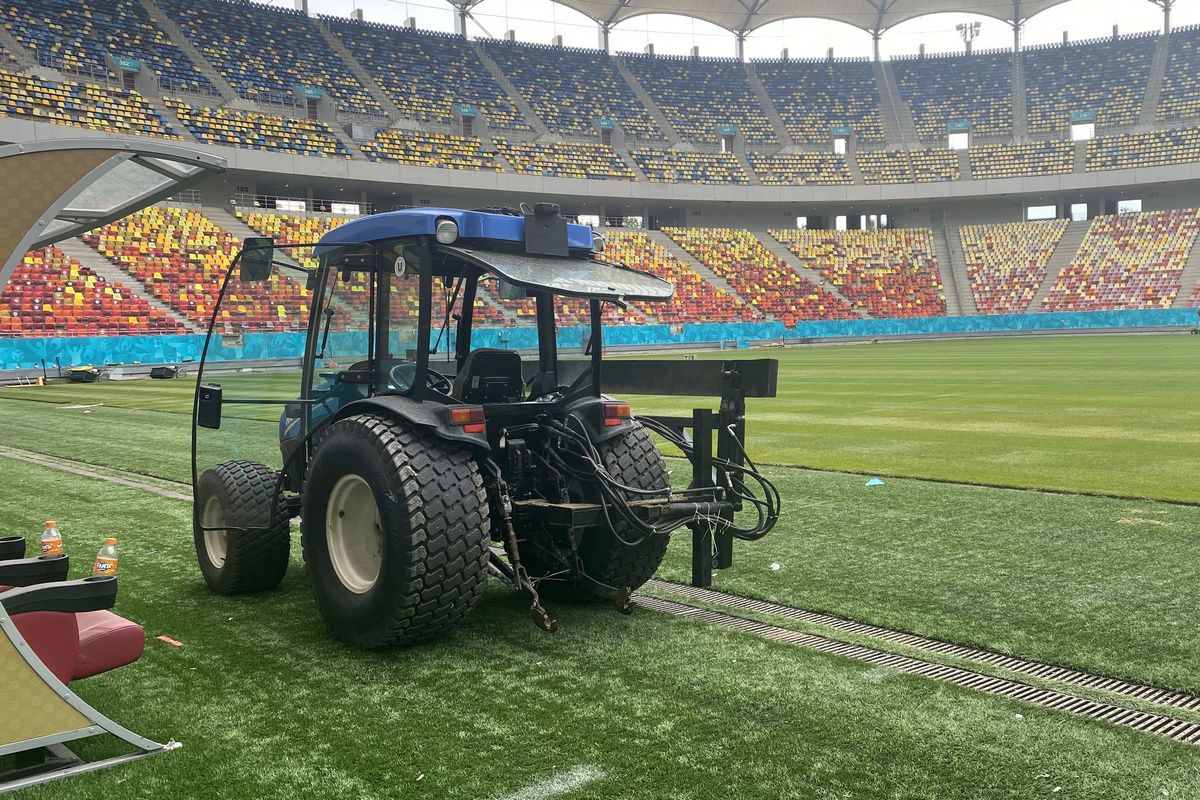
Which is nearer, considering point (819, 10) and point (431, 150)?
point (431, 150)

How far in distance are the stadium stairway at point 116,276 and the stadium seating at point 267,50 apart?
14.2 m

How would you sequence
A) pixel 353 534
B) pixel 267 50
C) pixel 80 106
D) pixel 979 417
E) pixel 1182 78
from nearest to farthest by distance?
pixel 353 534 → pixel 979 417 → pixel 80 106 → pixel 267 50 → pixel 1182 78

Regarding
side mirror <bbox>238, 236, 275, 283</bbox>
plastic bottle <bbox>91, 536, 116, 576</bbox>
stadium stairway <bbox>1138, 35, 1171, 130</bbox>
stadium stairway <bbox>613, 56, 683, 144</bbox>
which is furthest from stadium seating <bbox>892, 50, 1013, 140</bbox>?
plastic bottle <bbox>91, 536, 116, 576</bbox>

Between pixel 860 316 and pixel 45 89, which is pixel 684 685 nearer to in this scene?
pixel 45 89

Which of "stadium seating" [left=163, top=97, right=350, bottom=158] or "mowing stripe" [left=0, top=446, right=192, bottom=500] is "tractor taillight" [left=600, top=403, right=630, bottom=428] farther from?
"stadium seating" [left=163, top=97, right=350, bottom=158]

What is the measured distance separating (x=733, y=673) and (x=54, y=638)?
2768 mm

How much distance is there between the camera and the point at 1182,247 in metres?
55.1

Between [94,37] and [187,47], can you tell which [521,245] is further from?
[187,47]

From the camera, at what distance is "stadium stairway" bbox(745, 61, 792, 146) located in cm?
6406

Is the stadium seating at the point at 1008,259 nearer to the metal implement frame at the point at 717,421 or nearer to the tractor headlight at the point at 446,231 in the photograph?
the metal implement frame at the point at 717,421

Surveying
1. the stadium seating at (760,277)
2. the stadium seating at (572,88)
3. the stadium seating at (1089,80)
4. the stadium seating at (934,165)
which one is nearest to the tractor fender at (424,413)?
the stadium seating at (760,277)

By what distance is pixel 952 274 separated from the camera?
198ft

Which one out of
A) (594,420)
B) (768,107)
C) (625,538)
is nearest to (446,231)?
(594,420)

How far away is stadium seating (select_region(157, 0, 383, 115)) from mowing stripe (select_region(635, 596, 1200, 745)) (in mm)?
47930
